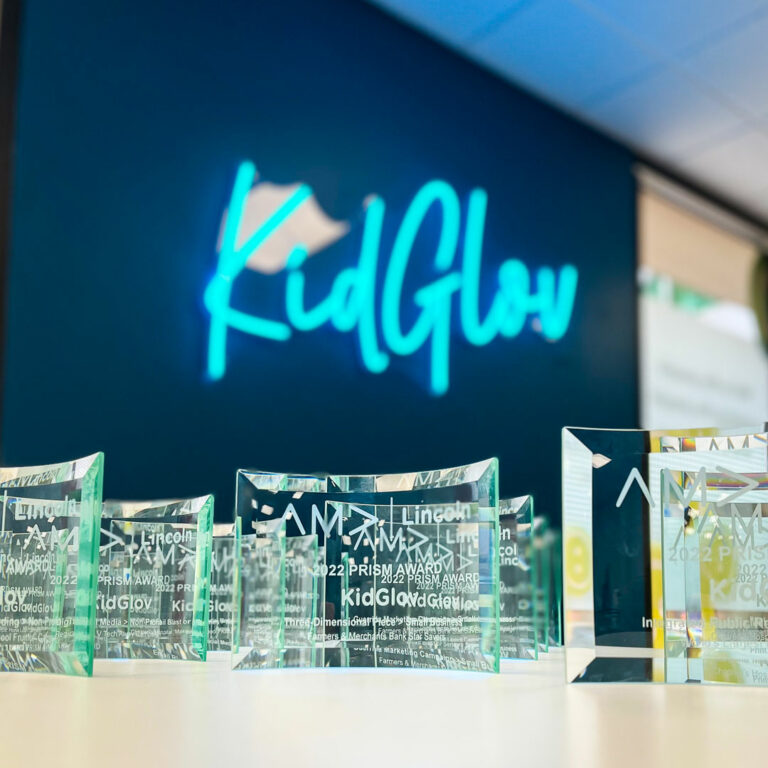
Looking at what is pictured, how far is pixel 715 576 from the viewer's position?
84cm

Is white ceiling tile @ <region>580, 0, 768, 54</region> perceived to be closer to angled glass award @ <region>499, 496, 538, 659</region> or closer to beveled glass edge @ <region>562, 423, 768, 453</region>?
angled glass award @ <region>499, 496, 538, 659</region>

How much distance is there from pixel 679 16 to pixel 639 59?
0.31 m

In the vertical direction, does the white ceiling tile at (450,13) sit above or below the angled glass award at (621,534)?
above

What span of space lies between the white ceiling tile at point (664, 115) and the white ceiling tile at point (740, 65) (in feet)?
0.30

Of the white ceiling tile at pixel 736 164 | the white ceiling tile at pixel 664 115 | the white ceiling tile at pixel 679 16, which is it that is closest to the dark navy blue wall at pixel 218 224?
the white ceiling tile at pixel 664 115

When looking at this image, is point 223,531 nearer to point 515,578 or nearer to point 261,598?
point 261,598

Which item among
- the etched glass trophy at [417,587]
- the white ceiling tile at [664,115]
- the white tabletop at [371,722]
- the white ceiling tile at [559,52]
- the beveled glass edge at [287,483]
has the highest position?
the white ceiling tile at [559,52]

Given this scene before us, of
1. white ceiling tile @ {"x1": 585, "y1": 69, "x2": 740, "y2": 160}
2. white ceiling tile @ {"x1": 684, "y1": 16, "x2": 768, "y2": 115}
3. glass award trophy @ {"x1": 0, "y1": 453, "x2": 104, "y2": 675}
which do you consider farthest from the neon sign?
glass award trophy @ {"x1": 0, "y1": 453, "x2": 104, "y2": 675}

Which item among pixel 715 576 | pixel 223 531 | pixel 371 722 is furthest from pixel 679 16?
pixel 371 722

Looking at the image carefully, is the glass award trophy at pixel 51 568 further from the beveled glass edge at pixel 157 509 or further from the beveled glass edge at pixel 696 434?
the beveled glass edge at pixel 696 434

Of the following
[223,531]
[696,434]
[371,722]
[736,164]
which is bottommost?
[371,722]

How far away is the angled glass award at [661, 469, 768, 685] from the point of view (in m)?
0.82

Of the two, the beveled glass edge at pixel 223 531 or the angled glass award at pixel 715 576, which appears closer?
the angled glass award at pixel 715 576

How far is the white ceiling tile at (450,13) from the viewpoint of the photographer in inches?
124
